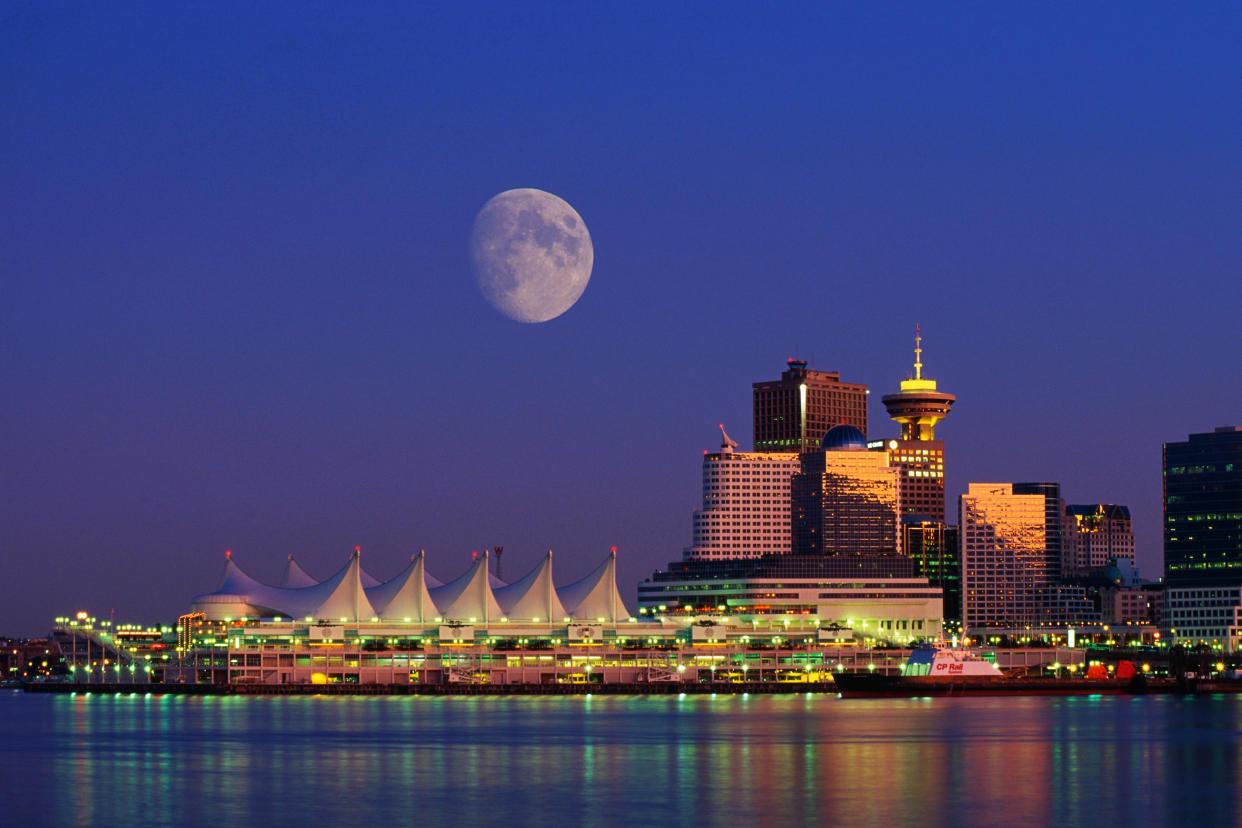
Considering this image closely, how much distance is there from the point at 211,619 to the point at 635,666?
42.4 meters

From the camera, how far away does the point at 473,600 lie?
19662 centimetres

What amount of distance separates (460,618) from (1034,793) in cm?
12644

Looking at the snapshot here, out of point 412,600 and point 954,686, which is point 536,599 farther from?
point 954,686

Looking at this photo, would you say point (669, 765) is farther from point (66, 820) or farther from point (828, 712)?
point (828, 712)

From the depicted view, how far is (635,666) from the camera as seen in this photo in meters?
195

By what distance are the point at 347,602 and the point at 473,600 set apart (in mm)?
12638

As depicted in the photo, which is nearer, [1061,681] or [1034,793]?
[1034,793]

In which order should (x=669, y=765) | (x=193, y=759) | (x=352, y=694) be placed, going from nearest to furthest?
(x=669, y=765)
(x=193, y=759)
(x=352, y=694)

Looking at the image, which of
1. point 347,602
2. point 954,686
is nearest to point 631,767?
point 954,686

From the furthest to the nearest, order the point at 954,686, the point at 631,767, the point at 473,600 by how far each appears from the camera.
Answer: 1. the point at 473,600
2. the point at 954,686
3. the point at 631,767

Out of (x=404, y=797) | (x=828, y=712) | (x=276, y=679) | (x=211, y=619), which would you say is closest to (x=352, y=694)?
(x=276, y=679)

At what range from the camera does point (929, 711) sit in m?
131

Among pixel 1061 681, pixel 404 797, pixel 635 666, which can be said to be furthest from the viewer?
pixel 635 666

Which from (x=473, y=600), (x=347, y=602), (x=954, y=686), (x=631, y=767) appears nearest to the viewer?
(x=631, y=767)
